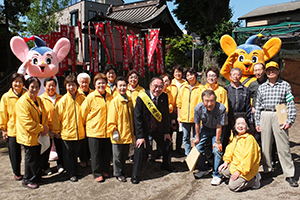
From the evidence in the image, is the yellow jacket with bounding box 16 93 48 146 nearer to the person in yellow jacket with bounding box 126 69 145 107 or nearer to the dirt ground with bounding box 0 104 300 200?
the dirt ground with bounding box 0 104 300 200

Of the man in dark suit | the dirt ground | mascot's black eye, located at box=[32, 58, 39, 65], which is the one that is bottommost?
the dirt ground

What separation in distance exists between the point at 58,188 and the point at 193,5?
433 inches

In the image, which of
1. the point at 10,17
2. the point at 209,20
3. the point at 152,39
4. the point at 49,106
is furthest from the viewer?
the point at 10,17

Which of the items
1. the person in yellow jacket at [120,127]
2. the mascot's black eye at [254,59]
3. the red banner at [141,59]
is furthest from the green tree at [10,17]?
the mascot's black eye at [254,59]

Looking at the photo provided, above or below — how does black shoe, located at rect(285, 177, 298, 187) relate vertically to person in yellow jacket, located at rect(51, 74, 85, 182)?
below

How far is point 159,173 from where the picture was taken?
4.62 m

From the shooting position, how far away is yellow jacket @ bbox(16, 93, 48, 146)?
3727 mm

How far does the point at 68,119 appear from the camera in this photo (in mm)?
4145

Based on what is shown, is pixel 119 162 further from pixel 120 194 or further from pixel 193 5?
pixel 193 5

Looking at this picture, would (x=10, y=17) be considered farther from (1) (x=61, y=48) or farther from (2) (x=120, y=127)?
(2) (x=120, y=127)

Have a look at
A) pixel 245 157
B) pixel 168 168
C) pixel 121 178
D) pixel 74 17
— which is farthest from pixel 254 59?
pixel 74 17

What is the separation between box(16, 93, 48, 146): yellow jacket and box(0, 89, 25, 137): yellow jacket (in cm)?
29

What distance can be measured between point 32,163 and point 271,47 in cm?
569

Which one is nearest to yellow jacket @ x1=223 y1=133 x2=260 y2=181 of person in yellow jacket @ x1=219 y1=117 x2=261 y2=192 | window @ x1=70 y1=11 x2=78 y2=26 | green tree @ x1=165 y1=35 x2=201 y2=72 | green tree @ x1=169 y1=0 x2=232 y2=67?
person in yellow jacket @ x1=219 y1=117 x2=261 y2=192
